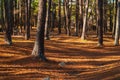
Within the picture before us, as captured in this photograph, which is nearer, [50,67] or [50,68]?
[50,68]

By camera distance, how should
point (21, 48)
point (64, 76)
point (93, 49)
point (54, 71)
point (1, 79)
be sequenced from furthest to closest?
point (93, 49), point (21, 48), point (54, 71), point (64, 76), point (1, 79)

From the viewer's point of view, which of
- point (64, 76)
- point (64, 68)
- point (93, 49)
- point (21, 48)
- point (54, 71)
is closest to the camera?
point (64, 76)

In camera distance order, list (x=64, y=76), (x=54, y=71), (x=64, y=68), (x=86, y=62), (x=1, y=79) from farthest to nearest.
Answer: (x=86, y=62)
(x=64, y=68)
(x=54, y=71)
(x=64, y=76)
(x=1, y=79)

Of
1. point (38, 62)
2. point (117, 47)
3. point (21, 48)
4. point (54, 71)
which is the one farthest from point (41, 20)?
point (117, 47)

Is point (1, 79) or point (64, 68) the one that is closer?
point (1, 79)

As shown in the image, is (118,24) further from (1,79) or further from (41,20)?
(1,79)

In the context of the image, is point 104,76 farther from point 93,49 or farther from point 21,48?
point 93,49

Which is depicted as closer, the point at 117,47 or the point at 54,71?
the point at 54,71

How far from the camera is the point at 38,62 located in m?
19.7

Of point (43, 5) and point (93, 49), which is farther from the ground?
point (43, 5)

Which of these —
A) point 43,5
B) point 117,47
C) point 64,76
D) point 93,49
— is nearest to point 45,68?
point 64,76

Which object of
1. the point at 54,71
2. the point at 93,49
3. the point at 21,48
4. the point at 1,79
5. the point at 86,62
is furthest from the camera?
the point at 93,49

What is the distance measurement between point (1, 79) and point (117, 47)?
18414 millimetres

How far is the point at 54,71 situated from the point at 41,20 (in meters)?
3.88
